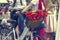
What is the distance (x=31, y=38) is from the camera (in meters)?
1.04

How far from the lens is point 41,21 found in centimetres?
103

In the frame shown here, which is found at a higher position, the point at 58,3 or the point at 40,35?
the point at 58,3

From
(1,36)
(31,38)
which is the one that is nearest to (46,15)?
(31,38)

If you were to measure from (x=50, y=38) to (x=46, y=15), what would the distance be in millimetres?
142

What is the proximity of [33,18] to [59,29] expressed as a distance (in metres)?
0.17

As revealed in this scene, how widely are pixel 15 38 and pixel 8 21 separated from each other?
11 centimetres

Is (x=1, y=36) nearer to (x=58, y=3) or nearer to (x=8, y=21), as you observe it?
(x=8, y=21)

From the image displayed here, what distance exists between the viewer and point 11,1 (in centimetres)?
104

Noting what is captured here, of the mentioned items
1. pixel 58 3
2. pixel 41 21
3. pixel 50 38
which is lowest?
pixel 50 38

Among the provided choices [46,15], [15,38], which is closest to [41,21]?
[46,15]

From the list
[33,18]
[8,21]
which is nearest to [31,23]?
[33,18]

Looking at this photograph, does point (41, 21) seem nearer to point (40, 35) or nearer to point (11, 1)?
point (40, 35)

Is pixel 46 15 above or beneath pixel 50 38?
above

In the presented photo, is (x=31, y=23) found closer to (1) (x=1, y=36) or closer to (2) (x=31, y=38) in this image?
(2) (x=31, y=38)
